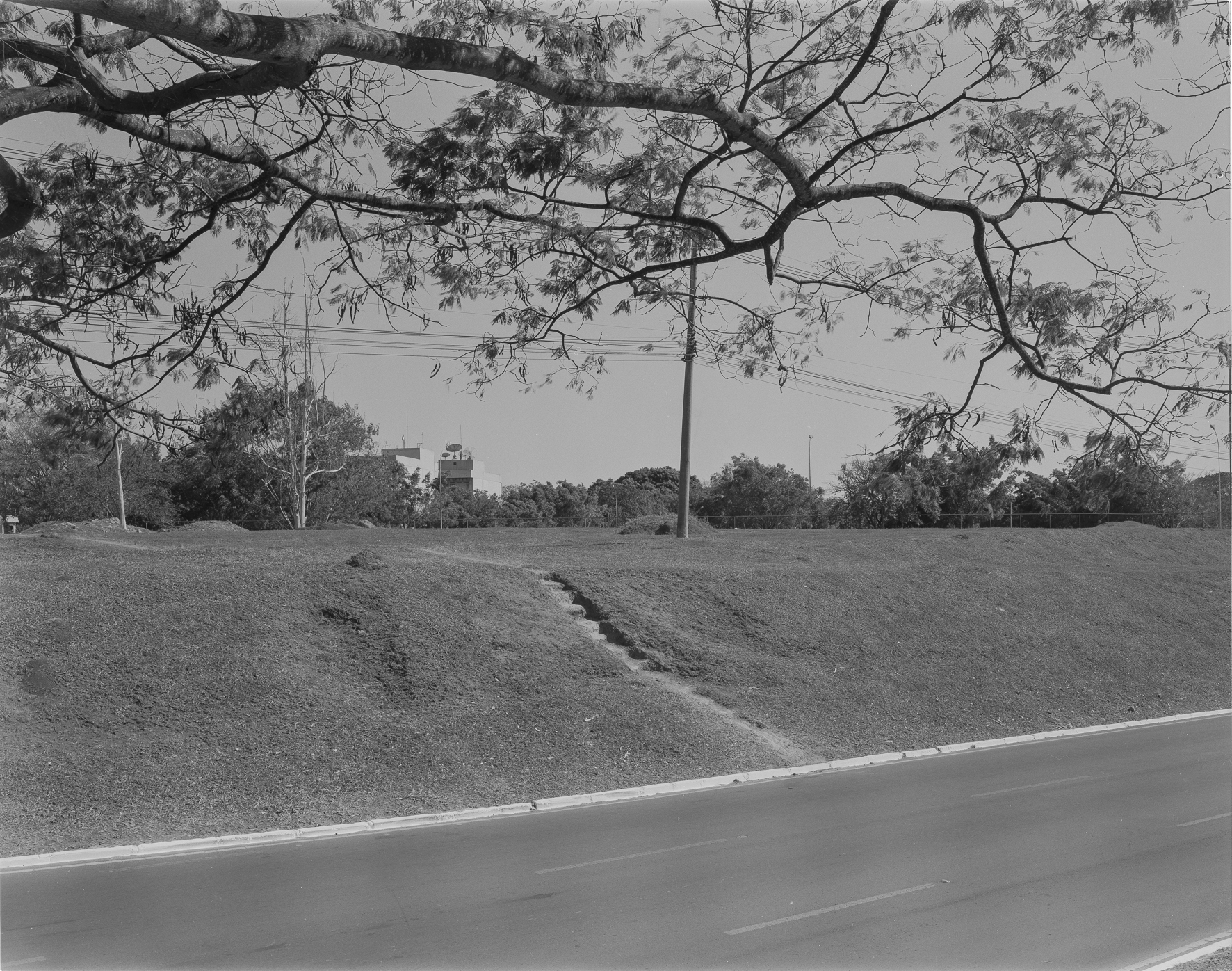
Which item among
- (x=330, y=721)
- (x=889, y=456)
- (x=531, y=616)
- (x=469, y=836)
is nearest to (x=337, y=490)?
(x=531, y=616)

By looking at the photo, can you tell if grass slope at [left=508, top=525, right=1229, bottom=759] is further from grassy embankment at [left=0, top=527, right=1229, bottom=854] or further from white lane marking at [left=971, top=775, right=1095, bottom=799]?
white lane marking at [left=971, top=775, right=1095, bottom=799]

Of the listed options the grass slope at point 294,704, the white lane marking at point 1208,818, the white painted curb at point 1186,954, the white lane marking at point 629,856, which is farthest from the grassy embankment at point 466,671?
the white painted curb at point 1186,954

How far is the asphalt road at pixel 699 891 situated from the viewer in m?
6.42

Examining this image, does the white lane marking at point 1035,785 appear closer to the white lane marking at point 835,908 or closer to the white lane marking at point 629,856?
the white lane marking at point 629,856

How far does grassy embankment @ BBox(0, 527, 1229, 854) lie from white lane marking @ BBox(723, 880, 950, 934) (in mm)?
5400

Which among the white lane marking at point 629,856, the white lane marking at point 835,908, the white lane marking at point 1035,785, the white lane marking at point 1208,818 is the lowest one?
the white lane marking at point 1035,785

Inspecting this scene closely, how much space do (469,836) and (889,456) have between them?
5476 mm

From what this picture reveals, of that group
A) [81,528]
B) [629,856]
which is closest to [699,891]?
[629,856]

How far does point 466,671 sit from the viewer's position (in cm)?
1548

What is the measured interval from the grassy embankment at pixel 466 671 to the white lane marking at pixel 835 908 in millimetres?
5400

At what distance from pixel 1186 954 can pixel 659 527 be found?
28.5 m

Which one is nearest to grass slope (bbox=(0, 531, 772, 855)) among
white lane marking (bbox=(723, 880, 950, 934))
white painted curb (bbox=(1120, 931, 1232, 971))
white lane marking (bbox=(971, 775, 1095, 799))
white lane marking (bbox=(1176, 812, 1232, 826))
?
white lane marking (bbox=(971, 775, 1095, 799))

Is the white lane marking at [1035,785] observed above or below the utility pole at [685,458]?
below

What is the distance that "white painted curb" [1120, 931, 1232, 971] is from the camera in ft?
18.4
